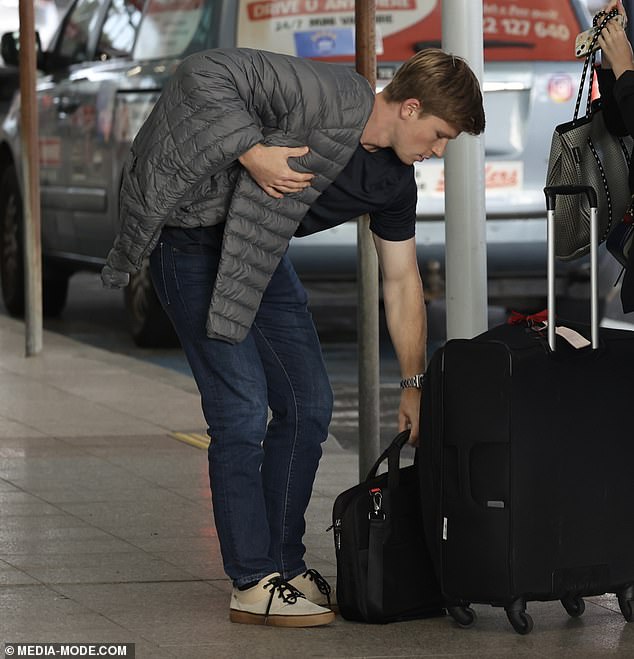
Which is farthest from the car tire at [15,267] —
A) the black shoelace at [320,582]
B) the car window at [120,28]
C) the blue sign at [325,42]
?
the black shoelace at [320,582]

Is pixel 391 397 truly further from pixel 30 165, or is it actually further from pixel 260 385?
pixel 260 385

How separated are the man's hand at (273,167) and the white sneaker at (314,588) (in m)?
1.10

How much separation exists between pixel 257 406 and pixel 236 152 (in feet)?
2.24

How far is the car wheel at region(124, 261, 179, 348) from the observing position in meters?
9.88

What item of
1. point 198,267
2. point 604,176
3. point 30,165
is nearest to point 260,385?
point 198,267

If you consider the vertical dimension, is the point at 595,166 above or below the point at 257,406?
above

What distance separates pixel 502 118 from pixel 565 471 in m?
4.55

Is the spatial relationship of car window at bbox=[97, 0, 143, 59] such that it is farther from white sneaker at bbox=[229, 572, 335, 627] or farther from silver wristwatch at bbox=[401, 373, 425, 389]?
white sneaker at bbox=[229, 572, 335, 627]

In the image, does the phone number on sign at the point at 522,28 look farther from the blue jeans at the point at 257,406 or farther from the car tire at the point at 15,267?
the blue jeans at the point at 257,406

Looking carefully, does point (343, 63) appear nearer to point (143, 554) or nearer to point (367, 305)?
point (367, 305)

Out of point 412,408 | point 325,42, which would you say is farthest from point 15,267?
point 412,408

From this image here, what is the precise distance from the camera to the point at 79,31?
11.3 meters

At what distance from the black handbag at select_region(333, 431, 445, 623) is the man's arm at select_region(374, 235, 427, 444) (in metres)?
0.23

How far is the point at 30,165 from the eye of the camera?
10.1m
